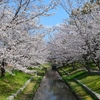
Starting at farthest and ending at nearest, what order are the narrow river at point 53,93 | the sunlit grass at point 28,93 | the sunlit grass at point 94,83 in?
the narrow river at point 53,93 → the sunlit grass at point 94,83 → the sunlit grass at point 28,93

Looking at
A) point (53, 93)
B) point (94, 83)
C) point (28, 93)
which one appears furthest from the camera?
point (53, 93)

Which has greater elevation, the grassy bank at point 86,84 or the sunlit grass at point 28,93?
the sunlit grass at point 28,93

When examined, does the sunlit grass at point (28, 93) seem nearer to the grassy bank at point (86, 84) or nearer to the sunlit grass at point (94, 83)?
the grassy bank at point (86, 84)

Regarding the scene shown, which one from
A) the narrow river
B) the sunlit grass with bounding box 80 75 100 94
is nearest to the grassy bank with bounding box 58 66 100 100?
the sunlit grass with bounding box 80 75 100 94

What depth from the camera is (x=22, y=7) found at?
12.4m

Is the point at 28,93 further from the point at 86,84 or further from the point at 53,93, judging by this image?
the point at 86,84

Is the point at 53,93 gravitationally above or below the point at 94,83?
below

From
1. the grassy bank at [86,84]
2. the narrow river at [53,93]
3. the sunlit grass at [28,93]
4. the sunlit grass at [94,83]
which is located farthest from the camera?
the narrow river at [53,93]

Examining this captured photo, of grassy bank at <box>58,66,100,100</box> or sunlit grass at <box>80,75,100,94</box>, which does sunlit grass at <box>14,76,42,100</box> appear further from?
sunlit grass at <box>80,75,100,94</box>

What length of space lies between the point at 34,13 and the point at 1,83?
416 inches

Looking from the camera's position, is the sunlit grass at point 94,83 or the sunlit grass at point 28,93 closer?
the sunlit grass at point 28,93

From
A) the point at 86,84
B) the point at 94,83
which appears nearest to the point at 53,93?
the point at 86,84

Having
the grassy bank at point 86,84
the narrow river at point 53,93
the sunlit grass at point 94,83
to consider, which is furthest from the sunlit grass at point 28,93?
the sunlit grass at point 94,83

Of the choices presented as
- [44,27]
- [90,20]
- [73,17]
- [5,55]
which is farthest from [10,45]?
[90,20]
